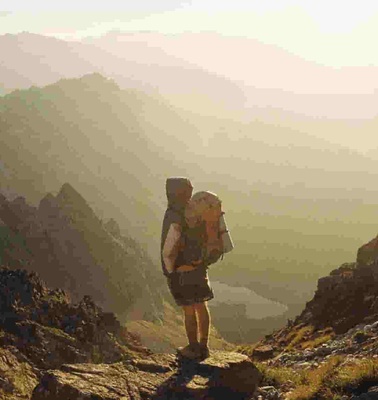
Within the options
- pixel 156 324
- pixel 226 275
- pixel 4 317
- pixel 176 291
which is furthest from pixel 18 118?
pixel 176 291

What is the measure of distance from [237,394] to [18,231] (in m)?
92.8

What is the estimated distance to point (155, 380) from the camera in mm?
9008

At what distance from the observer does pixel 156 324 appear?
104938 millimetres

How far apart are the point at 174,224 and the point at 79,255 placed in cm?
10053

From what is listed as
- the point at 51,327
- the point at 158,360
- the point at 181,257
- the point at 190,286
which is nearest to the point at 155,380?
the point at 158,360

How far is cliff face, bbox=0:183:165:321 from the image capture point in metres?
96.8

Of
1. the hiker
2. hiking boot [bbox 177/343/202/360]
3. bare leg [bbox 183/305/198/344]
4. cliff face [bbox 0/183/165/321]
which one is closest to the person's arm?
the hiker

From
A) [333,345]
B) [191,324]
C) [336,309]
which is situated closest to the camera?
[191,324]

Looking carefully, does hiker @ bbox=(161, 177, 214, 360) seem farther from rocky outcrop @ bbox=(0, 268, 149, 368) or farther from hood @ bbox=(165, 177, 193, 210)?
rocky outcrop @ bbox=(0, 268, 149, 368)

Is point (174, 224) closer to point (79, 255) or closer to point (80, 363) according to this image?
point (80, 363)

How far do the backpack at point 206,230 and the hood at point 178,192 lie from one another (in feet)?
0.67

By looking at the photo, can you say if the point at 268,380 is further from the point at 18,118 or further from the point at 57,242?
the point at 18,118

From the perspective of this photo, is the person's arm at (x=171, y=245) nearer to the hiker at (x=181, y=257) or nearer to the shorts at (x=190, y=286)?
the hiker at (x=181, y=257)

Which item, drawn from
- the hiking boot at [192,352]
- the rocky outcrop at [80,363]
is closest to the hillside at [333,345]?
the rocky outcrop at [80,363]
